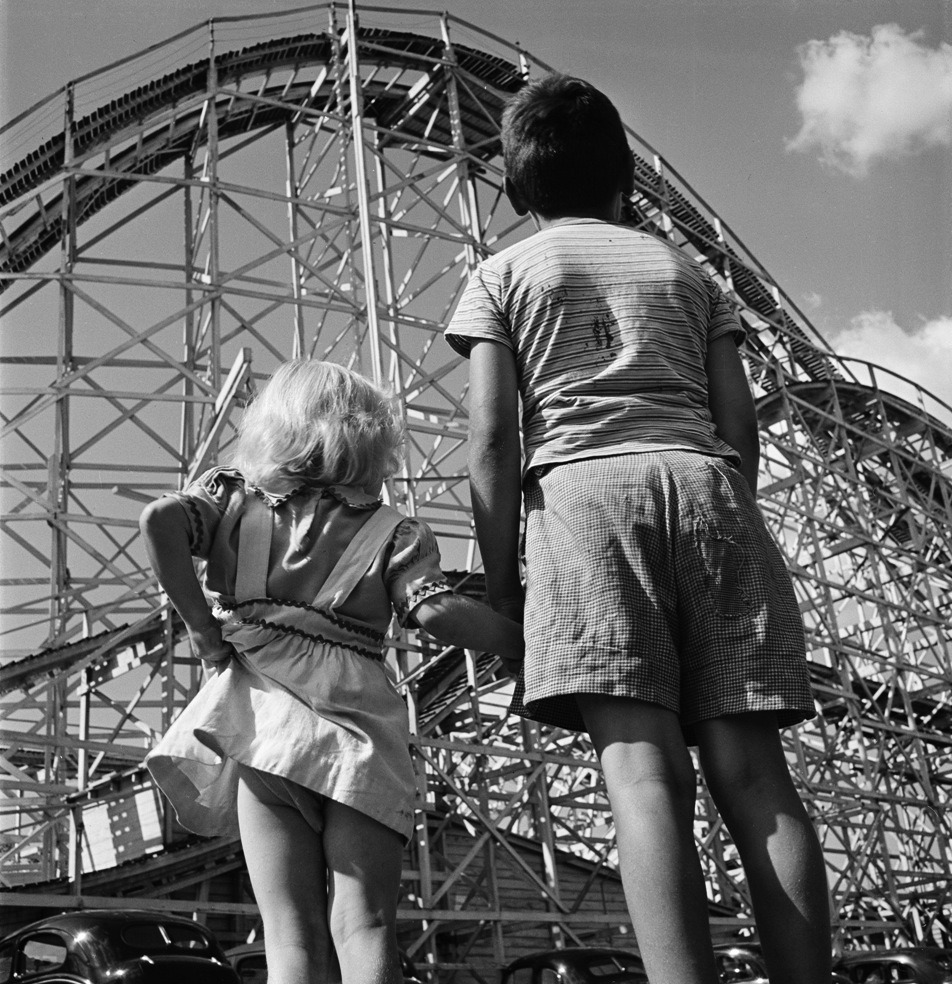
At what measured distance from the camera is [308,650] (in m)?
1.69

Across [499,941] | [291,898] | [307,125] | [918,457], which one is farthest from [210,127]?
[918,457]

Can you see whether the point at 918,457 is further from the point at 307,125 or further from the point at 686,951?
the point at 686,951

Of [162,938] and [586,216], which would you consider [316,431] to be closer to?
[586,216]

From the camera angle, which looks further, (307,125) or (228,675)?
(307,125)

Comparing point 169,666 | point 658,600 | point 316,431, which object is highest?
point 169,666

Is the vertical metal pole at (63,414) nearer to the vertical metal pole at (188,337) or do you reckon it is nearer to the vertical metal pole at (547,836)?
the vertical metal pole at (188,337)

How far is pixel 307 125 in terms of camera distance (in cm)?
1115

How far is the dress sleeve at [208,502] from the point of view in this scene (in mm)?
1688

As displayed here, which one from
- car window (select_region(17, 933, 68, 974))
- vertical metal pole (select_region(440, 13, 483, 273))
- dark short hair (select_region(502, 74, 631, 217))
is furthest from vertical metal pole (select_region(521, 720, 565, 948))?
dark short hair (select_region(502, 74, 631, 217))

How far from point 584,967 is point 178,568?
2.76 m

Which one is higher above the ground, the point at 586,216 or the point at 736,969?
the point at 586,216

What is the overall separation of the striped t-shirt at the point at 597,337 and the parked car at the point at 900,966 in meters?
3.22

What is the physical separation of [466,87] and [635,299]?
929 cm

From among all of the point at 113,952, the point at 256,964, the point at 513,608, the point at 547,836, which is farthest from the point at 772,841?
the point at 547,836
